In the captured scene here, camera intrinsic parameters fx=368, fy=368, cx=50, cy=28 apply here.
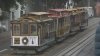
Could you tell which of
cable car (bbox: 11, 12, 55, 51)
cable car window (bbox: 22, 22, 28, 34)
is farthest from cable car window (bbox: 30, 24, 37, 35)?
cable car window (bbox: 22, 22, 28, 34)

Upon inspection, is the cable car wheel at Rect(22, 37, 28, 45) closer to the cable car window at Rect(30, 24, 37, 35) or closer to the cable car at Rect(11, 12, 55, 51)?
the cable car at Rect(11, 12, 55, 51)

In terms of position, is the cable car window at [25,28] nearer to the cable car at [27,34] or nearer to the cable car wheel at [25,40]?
the cable car at [27,34]

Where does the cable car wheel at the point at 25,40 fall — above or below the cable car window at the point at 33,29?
below

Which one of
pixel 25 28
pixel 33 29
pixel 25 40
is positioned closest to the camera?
pixel 25 40

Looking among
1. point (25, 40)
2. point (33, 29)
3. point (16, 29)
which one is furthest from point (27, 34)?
point (16, 29)

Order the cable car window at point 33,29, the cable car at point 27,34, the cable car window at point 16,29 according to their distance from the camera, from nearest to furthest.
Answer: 1. the cable car at point 27,34
2. the cable car window at point 33,29
3. the cable car window at point 16,29

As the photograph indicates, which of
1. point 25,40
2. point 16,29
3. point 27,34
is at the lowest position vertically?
point 25,40

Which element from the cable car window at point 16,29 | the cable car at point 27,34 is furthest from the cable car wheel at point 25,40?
the cable car window at point 16,29

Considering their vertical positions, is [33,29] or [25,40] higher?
[33,29]

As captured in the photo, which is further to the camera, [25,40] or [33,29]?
[33,29]

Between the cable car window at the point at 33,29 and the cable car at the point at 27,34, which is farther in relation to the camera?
the cable car window at the point at 33,29

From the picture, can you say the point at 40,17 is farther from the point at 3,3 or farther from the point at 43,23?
the point at 3,3

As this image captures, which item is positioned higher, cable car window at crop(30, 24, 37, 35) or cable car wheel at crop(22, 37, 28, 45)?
cable car window at crop(30, 24, 37, 35)

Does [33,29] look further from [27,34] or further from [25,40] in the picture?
[25,40]
